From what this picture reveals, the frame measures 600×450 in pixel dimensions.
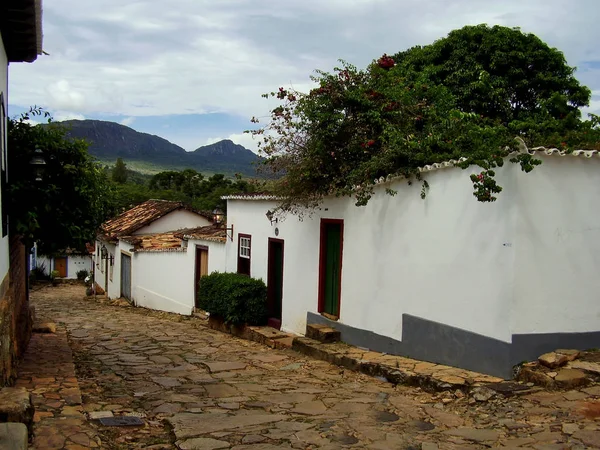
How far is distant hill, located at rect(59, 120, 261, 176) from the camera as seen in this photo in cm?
11794

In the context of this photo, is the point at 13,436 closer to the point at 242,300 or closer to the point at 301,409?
the point at 301,409

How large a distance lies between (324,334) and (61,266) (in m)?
39.0

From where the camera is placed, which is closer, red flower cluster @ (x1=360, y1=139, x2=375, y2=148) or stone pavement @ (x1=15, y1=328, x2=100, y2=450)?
stone pavement @ (x1=15, y1=328, x2=100, y2=450)

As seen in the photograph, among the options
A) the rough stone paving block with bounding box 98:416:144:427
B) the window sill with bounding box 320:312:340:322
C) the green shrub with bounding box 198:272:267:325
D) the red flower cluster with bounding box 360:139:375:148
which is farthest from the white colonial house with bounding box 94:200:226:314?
the rough stone paving block with bounding box 98:416:144:427

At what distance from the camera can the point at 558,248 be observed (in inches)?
281

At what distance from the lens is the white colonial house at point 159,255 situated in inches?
703

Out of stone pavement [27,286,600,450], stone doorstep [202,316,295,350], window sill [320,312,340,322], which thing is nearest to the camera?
stone pavement [27,286,600,450]

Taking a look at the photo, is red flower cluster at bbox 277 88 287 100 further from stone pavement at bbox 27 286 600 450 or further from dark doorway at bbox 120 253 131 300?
dark doorway at bbox 120 253 131 300

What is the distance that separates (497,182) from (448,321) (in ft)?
6.48

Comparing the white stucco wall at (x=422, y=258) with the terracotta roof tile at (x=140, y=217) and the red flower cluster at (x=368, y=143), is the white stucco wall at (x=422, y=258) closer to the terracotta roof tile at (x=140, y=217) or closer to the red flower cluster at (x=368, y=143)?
the red flower cluster at (x=368, y=143)

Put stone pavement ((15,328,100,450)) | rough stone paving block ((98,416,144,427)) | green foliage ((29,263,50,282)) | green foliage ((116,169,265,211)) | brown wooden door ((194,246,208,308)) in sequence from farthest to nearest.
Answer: green foliage ((116,169,265,211)) < green foliage ((29,263,50,282)) < brown wooden door ((194,246,208,308)) < rough stone paving block ((98,416,144,427)) < stone pavement ((15,328,100,450))

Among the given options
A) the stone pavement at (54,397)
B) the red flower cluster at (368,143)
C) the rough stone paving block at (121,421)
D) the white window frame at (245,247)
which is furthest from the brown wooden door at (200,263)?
the rough stone paving block at (121,421)

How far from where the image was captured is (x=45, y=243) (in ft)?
28.6

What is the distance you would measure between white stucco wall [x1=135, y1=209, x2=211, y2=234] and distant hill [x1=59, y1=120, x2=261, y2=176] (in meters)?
83.0
